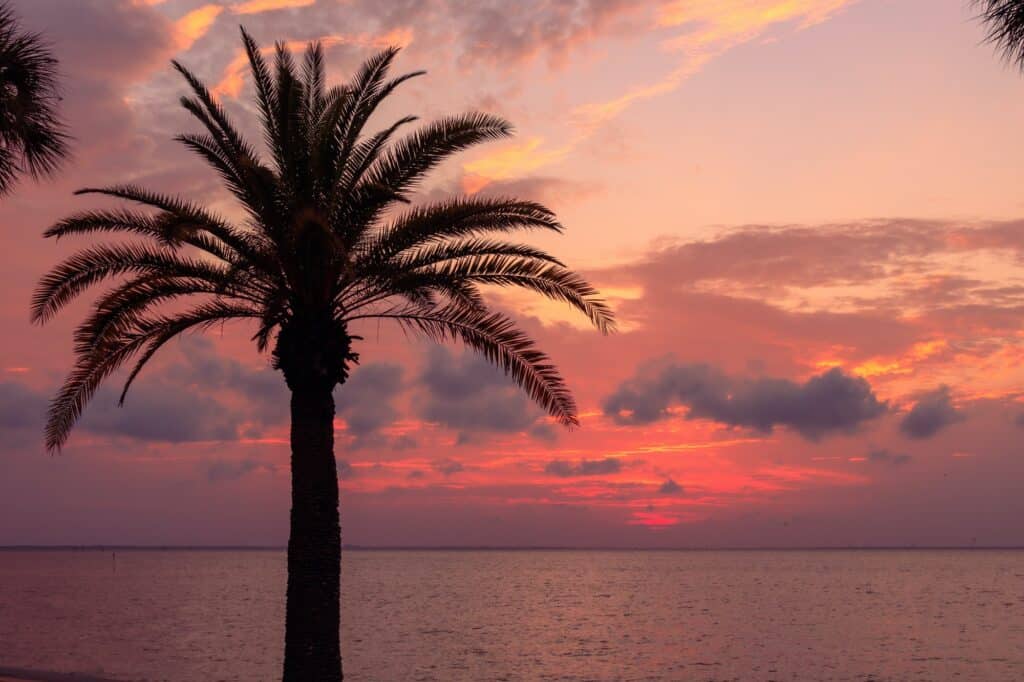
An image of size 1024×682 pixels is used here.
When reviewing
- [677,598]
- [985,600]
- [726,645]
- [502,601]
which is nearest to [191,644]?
[726,645]

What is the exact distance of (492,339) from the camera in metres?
19.5

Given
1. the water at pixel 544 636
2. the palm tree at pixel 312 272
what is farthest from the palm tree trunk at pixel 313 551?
the water at pixel 544 636

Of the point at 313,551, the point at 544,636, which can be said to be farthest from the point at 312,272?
the point at 544,636

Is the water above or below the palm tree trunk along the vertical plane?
below

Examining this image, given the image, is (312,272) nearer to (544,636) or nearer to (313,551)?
(313,551)

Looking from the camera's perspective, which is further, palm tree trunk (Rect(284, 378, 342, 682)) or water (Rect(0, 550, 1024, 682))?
water (Rect(0, 550, 1024, 682))

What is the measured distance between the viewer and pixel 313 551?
60.7ft

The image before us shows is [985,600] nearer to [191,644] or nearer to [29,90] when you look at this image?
[191,644]

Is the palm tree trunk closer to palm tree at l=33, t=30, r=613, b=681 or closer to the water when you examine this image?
palm tree at l=33, t=30, r=613, b=681

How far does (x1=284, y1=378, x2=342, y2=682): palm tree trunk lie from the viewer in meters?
18.4

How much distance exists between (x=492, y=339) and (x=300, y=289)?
3.69 m

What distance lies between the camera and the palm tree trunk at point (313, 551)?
18.4 metres

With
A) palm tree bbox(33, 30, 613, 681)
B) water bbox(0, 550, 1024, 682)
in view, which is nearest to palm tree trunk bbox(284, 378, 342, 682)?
palm tree bbox(33, 30, 613, 681)

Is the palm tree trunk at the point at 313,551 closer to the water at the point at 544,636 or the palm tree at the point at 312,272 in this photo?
the palm tree at the point at 312,272
